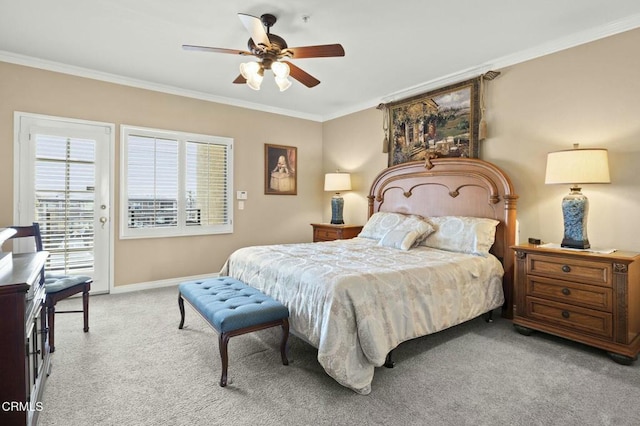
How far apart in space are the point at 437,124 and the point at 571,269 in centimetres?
229

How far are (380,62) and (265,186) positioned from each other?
2.68 m

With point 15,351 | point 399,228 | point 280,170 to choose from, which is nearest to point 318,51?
point 399,228

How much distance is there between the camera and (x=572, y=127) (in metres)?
3.19

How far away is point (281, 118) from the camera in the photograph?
5.70 m

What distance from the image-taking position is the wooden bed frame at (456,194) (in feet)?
11.4

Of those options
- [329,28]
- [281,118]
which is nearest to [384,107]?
[281,118]

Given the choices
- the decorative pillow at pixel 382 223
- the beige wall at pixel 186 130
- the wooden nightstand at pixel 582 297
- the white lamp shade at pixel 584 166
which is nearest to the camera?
the wooden nightstand at pixel 582 297

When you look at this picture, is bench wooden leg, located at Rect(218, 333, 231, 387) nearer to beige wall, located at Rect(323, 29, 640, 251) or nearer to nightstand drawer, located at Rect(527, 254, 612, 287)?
nightstand drawer, located at Rect(527, 254, 612, 287)

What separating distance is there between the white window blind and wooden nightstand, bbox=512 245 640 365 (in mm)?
4826

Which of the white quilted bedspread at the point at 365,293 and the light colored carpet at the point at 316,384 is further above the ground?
the white quilted bedspread at the point at 365,293

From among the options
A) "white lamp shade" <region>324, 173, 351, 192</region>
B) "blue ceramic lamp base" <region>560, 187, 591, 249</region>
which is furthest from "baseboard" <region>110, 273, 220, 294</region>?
"blue ceramic lamp base" <region>560, 187, 591, 249</region>

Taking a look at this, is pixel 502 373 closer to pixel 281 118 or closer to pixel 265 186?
pixel 265 186

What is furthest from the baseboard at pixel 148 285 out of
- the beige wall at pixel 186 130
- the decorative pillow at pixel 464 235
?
the decorative pillow at pixel 464 235

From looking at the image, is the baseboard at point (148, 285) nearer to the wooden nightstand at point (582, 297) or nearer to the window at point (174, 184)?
the window at point (174, 184)
